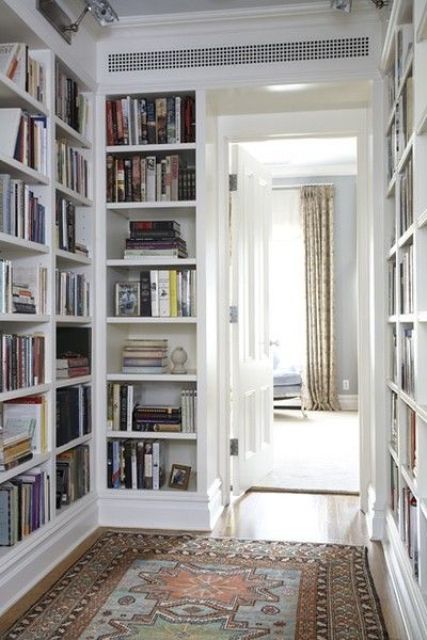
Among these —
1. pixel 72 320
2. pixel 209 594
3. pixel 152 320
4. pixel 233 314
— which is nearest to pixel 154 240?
pixel 152 320

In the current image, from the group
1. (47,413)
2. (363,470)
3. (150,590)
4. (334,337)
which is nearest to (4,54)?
(47,413)

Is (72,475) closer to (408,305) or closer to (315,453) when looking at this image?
(408,305)

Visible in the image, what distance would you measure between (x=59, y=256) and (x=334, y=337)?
18.0 ft

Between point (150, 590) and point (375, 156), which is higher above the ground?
point (375, 156)

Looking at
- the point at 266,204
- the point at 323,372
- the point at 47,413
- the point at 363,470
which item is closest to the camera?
the point at 47,413

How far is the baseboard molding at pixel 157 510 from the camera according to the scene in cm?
331

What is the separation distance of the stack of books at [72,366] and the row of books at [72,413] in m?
0.07

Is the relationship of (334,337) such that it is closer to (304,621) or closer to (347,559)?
(347,559)

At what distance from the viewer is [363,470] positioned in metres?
3.62

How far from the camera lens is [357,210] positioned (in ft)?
12.1

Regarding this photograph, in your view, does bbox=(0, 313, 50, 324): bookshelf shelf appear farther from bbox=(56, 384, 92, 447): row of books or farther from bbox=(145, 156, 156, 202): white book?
bbox=(145, 156, 156, 202): white book

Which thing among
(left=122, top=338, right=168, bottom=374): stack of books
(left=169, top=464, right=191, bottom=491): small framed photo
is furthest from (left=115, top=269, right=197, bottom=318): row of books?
(left=169, top=464, right=191, bottom=491): small framed photo

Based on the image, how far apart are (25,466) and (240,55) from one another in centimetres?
220

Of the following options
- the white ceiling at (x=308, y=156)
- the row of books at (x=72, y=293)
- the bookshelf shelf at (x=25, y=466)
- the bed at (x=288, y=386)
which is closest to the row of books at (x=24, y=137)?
the row of books at (x=72, y=293)
